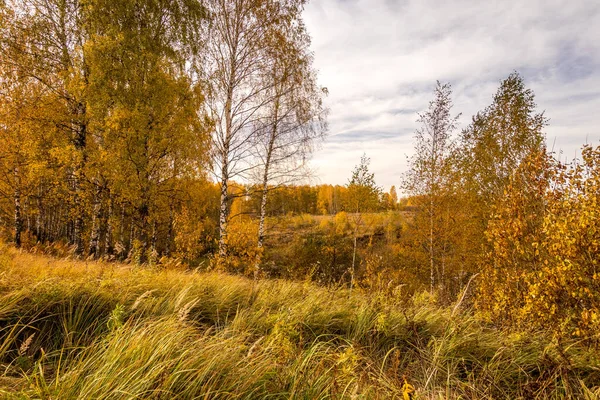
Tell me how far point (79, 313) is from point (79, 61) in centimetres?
895

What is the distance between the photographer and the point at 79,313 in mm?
3086

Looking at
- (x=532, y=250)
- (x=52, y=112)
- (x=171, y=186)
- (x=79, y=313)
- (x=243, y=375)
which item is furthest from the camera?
(x=171, y=186)

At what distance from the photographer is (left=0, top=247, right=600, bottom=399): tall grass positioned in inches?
75.0

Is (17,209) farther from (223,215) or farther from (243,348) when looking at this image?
(243,348)

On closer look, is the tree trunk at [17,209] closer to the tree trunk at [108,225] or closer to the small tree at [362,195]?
the tree trunk at [108,225]

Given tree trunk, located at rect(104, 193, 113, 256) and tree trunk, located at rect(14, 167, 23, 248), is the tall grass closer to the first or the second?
tree trunk, located at rect(104, 193, 113, 256)

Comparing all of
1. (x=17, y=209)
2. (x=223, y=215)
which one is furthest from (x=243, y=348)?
(x=17, y=209)

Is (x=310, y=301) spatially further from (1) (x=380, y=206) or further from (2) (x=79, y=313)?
(1) (x=380, y=206)

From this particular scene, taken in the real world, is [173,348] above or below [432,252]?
above

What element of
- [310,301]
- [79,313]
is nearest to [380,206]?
[310,301]

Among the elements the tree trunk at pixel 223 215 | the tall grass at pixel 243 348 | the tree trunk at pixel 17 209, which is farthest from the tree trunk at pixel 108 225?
the tall grass at pixel 243 348

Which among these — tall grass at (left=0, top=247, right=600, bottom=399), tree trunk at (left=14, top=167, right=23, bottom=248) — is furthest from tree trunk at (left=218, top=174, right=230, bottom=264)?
tree trunk at (left=14, top=167, right=23, bottom=248)

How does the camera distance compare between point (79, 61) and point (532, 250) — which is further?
point (79, 61)

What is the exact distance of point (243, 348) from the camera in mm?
2355
